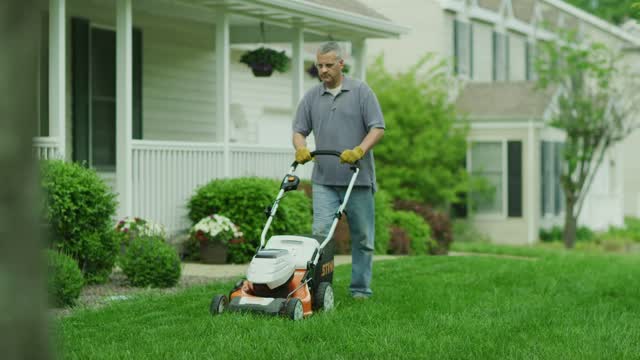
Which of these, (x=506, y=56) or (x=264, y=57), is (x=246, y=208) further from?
(x=506, y=56)

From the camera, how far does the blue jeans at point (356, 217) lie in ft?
27.3

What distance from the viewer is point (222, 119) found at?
14.4m

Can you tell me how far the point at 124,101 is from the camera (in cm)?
1260

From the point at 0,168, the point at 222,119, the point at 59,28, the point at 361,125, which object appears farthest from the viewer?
the point at 222,119

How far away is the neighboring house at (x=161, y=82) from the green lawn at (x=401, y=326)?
3.76 metres

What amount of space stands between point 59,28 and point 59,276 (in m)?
3.88

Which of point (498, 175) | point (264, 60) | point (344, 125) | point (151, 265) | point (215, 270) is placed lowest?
point (215, 270)

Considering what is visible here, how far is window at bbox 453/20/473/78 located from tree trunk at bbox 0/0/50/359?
2422 centimetres

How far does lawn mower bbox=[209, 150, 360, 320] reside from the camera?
725cm

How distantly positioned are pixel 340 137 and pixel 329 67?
53cm

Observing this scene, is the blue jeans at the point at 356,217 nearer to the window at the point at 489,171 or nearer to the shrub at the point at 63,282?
the shrub at the point at 63,282

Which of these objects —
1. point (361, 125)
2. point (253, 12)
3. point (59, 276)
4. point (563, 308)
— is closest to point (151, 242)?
point (59, 276)

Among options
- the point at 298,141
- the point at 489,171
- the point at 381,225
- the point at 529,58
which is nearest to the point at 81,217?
the point at 298,141

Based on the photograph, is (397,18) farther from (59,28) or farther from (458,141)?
(59,28)
